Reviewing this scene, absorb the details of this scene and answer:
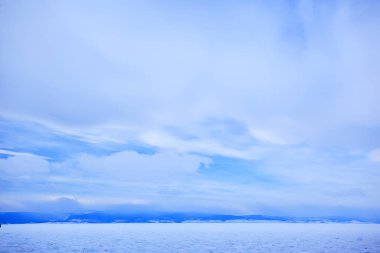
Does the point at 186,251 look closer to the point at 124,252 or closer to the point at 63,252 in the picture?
the point at 124,252

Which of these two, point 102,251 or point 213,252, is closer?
point 213,252

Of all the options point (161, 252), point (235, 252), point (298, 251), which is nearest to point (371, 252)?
point (298, 251)

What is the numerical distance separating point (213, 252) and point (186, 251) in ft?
30.5

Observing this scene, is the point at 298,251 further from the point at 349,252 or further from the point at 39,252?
the point at 39,252

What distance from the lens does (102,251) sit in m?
115

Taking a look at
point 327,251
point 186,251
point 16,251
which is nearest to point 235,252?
point 186,251

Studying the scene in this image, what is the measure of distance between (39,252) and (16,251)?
908cm

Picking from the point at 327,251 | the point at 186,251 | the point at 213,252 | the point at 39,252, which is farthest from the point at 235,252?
the point at 39,252

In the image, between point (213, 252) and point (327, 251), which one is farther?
point (327, 251)

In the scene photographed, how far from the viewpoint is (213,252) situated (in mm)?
106812

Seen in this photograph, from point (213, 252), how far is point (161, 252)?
16.5 m

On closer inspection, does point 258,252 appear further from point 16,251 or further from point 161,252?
point 16,251

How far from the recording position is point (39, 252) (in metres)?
110

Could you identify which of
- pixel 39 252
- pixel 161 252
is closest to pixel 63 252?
pixel 39 252
